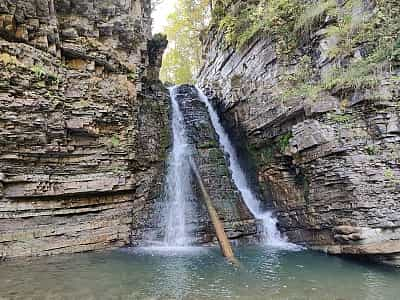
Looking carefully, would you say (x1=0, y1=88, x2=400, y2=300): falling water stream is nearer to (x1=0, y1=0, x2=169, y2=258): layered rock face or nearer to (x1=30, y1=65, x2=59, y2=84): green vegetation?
(x1=0, y1=0, x2=169, y2=258): layered rock face

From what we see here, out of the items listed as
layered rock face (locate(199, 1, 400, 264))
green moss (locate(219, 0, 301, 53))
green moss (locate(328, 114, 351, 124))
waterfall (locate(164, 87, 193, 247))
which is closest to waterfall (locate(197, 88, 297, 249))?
layered rock face (locate(199, 1, 400, 264))

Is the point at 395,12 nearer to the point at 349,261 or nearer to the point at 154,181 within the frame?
the point at 349,261

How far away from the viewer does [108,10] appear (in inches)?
481

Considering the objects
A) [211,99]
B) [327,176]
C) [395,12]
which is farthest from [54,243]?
[395,12]

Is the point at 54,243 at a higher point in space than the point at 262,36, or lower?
lower

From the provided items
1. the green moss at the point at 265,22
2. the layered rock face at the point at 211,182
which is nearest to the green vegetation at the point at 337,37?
the green moss at the point at 265,22

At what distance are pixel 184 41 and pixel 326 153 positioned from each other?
78.6 ft

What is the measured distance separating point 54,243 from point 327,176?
8.33 metres

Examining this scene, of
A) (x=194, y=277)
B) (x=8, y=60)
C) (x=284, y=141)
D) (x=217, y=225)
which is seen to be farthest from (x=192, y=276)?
(x=8, y=60)

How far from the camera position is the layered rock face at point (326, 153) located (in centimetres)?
849

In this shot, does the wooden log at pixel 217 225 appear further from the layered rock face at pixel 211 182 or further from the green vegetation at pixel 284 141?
the green vegetation at pixel 284 141

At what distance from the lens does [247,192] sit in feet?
44.3

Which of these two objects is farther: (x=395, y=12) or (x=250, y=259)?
(x=395, y=12)

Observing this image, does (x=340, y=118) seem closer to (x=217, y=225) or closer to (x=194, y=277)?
(x=217, y=225)
